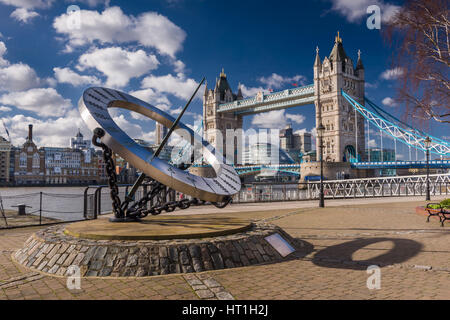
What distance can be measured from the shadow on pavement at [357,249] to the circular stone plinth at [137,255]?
73 centimetres

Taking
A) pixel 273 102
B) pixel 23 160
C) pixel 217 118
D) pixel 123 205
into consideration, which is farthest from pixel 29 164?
pixel 123 205

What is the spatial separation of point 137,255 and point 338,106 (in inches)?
2336

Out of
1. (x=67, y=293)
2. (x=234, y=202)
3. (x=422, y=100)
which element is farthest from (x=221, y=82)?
(x=67, y=293)

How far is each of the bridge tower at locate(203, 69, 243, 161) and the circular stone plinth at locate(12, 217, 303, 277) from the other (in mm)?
80156

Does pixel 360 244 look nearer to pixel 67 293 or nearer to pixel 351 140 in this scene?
pixel 67 293

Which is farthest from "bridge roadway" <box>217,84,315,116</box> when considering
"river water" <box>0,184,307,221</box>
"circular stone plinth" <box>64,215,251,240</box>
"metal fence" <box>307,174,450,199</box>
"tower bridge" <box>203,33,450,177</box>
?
"circular stone plinth" <box>64,215,251,240</box>

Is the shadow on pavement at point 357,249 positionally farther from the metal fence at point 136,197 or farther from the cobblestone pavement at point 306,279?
the metal fence at point 136,197

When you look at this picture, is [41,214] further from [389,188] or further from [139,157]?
[389,188]

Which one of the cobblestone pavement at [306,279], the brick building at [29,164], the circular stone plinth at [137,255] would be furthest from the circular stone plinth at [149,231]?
the brick building at [29,164]

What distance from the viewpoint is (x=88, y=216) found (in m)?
11.3

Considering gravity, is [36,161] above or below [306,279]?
above

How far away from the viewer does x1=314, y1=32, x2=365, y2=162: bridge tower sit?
195 feet

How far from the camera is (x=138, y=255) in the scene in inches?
187

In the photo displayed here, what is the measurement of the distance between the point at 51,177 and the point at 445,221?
10044 centimetres
